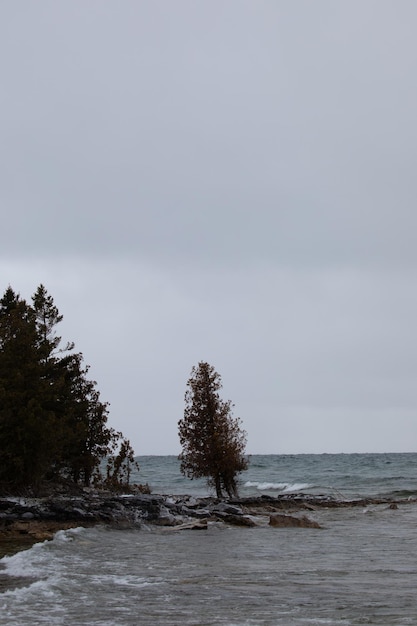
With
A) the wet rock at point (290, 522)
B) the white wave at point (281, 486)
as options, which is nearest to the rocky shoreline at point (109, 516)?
the wet rock at point (290, 522)

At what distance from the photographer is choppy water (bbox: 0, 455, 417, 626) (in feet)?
42.3

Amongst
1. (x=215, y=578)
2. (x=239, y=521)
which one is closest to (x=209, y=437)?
(x=239, y=521)

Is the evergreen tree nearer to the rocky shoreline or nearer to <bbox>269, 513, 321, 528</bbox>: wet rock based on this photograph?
the rocky shoreline

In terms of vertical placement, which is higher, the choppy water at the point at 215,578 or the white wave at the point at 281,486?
the choppy water at the point at 215,578

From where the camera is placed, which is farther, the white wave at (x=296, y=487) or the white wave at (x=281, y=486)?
the white wave at (x=281, y=486)

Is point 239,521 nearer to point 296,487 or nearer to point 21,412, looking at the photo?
point 21,412

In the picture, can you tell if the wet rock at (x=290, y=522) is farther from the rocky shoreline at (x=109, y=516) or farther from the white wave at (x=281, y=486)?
the white wave at (x=281, y=486)

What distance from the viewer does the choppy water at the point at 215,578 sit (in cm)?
1291

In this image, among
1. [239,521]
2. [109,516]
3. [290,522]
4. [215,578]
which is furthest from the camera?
[239,521]

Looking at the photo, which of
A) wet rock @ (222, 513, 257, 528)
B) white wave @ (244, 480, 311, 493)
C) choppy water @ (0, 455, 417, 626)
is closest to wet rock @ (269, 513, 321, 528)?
wet rock @ (222, 513, 257, 528)

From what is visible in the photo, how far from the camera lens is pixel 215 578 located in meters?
17.4

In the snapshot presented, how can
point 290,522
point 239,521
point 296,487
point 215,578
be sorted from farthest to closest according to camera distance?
point 296,487
point 239,521
point 290,522
point 215,578

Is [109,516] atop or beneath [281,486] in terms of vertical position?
atop

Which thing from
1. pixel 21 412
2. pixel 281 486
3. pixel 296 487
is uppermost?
pixel 21 412
